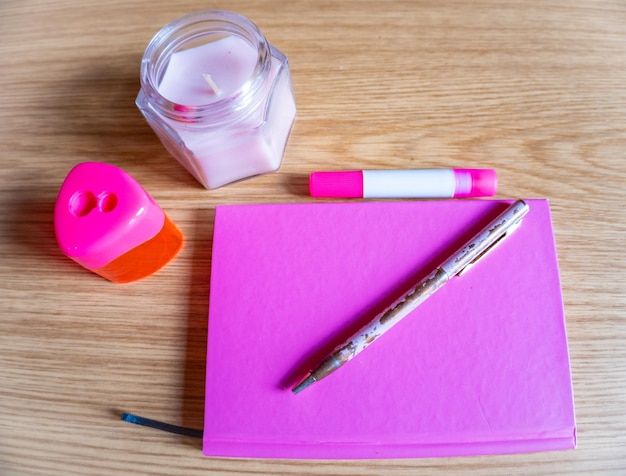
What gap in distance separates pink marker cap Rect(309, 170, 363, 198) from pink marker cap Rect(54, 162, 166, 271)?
0.15 meters

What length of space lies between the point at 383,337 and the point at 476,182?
168mm

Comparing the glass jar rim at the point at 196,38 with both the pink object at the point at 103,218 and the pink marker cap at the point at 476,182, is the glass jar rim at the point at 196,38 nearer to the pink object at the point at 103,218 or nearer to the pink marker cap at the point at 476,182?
the pink object at the point at 103,218

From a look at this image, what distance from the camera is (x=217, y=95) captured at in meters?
0.44

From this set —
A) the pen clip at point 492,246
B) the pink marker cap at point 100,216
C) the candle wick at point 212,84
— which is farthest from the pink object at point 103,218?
the pen clip at point 492,246

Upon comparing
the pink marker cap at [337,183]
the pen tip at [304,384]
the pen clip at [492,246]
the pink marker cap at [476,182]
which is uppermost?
the pink marker cap at [476,182]

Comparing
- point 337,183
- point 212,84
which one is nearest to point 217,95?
point 212,84

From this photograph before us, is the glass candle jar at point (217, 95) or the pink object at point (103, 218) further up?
the glass candle jar at point (217, 95)

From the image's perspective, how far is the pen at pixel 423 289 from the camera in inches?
16.6

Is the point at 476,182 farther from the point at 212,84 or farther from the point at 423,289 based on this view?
the point at 212,84

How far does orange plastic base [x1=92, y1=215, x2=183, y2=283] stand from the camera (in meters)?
0.44

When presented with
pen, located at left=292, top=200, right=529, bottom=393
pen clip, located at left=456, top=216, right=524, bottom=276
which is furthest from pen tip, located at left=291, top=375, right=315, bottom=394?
pen clip, located at left=456, top=216, right=524, bottom=276

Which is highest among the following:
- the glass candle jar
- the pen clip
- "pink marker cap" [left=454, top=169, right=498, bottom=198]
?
the glass candle jar

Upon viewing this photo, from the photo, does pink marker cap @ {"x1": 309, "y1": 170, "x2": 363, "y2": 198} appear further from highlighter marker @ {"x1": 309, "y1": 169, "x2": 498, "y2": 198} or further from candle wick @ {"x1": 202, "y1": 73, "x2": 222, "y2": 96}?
candle wick @ {"x1": 202, "y1": 73, "x2": 222, "y2": 96}

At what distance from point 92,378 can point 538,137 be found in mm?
477
